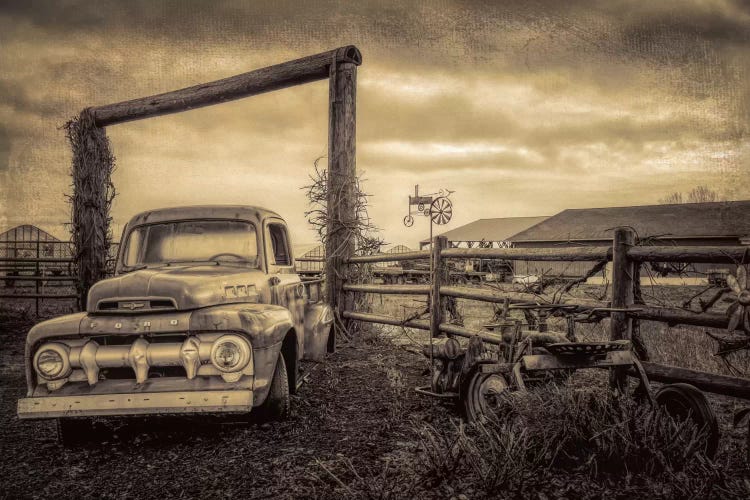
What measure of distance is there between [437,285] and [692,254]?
11.2 feet

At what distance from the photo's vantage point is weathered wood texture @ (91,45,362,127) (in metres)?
7.74

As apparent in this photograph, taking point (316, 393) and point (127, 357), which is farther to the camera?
point (316, 393)

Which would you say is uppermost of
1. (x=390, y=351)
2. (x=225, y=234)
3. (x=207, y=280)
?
(x=225, y=234)

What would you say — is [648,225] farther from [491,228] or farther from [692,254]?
[692,254]

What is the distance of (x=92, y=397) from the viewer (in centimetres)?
317

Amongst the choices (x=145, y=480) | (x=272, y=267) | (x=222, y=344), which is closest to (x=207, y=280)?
(x=222, y=344)

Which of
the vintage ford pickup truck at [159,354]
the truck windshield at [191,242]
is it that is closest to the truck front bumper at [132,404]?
the vintage ford pickup truck at [159,354]

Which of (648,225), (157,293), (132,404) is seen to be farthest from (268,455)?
(648,225)

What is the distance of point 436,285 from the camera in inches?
257

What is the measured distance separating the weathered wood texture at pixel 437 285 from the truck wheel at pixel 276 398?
3.04 m

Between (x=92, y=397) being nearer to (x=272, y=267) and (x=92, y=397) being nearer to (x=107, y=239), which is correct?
(x=272, y=267)

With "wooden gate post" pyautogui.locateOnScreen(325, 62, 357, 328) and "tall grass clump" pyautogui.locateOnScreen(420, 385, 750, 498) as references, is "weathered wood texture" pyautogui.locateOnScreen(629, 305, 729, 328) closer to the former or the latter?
"tall grass clump" pyautogui.locateOnScreen(420, 385, 750, 498)

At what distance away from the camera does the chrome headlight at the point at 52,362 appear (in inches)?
129

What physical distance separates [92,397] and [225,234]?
1855mm
